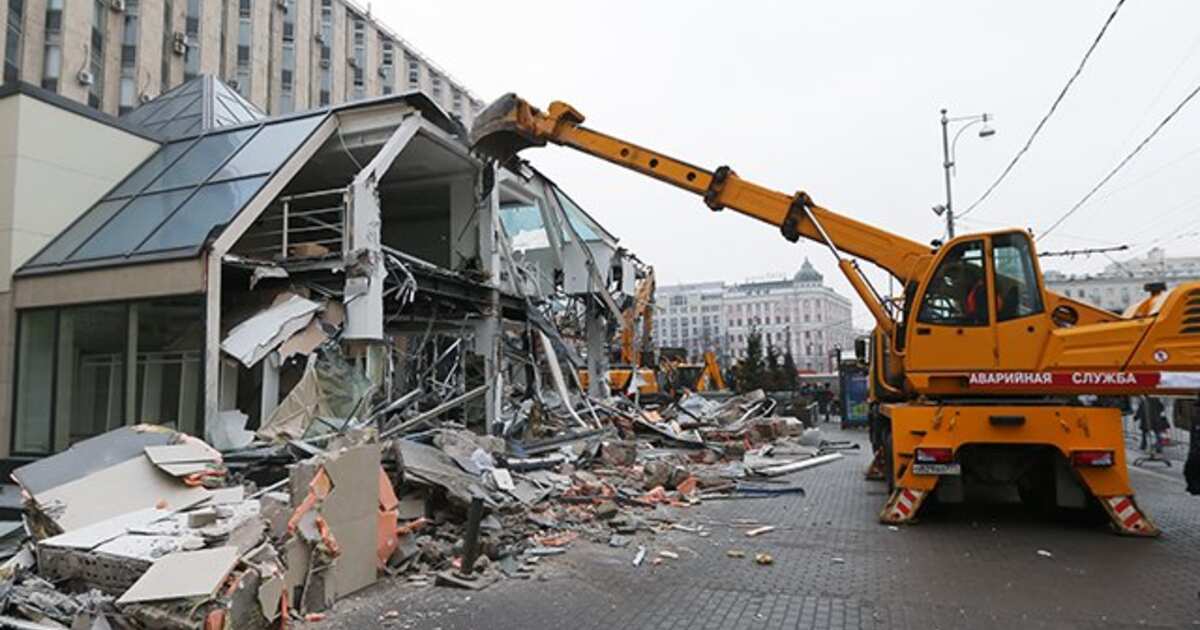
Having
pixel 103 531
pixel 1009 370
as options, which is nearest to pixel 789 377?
pixel 1009 370

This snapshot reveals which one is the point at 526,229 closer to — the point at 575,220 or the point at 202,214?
the point at 575,220

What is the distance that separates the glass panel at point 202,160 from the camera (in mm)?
13320

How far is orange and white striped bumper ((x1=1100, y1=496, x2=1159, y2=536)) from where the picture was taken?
789 cm

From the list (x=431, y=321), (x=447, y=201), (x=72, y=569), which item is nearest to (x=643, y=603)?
(x=72, y=569)

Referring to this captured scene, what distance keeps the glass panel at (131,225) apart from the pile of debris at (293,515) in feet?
12.9

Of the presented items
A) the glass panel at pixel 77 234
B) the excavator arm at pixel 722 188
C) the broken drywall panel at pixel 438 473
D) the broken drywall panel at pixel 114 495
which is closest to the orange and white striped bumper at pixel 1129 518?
the excavator arm at pixel 722 188

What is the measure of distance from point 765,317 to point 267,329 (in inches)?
2930

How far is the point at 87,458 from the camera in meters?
7.19

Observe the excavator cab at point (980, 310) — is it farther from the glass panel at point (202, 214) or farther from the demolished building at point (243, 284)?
the glass panel at point (202, 214)

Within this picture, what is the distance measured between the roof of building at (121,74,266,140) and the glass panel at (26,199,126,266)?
2.55 metres

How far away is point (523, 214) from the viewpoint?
21.9 metres

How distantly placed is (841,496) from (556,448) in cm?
501

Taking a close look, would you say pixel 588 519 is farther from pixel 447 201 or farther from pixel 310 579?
pixel 447 201

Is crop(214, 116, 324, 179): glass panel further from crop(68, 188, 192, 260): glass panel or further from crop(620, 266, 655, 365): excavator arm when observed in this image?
crop(620, 266, 655, 365): excavator arm
